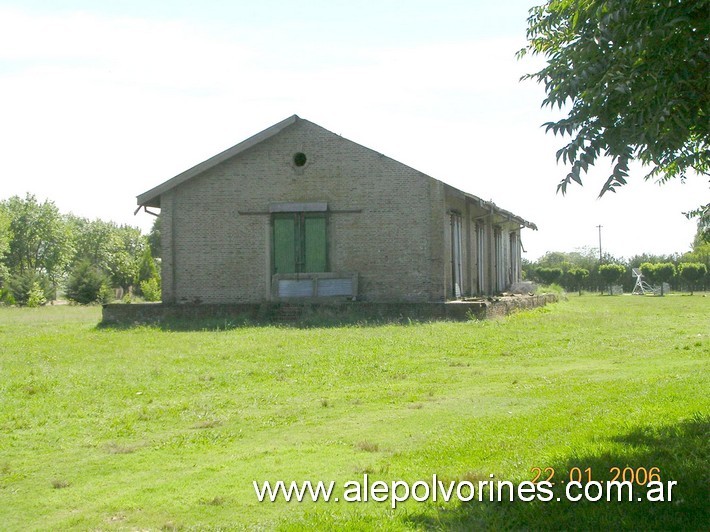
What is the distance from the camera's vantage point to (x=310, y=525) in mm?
5180

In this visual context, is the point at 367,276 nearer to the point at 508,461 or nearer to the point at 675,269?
the point at 508,461

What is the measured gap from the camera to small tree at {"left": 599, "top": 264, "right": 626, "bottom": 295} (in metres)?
59.2

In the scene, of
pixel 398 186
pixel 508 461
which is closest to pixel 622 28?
pixel 508 461

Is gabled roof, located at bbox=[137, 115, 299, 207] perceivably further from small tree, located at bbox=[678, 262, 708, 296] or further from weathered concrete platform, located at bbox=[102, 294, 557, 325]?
small tree, located at bbox=[678, 262, 708, 296]

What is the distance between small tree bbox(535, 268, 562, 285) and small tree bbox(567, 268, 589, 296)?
0.84 meters

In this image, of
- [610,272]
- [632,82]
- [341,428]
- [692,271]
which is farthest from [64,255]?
[632,82]

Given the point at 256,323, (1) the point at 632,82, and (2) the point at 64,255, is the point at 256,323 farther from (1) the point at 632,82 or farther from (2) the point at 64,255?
(2) the point at 64,255

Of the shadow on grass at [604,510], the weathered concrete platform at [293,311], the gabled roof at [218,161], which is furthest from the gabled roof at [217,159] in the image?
the shadow on grass at [604,510]

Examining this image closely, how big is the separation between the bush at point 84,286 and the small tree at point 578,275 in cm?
3201

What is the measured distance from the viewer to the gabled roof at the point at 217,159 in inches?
976

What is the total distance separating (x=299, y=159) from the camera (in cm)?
2528

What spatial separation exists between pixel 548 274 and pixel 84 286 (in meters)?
31.6

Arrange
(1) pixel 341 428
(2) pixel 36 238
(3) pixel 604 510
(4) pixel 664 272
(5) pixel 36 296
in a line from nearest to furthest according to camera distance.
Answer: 1. (3) pixel 604 510
2. (1) pixel 341 428
3. (5) pixel 36 296
4. (4) pixel 664 272
5. (2) pixel 36 238

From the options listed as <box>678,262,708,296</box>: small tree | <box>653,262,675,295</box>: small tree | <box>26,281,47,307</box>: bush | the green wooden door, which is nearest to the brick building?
the green wooden door
